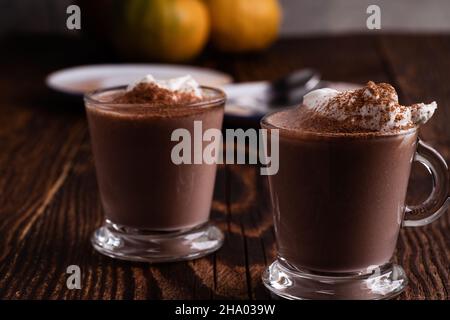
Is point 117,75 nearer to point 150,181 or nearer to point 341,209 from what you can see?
point 150,181

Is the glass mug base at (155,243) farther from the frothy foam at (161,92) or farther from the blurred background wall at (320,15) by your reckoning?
the blurred background wall at (320,15)

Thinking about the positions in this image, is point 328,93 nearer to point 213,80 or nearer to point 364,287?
point 364,287

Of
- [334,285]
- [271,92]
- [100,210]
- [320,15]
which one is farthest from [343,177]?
[320,15]

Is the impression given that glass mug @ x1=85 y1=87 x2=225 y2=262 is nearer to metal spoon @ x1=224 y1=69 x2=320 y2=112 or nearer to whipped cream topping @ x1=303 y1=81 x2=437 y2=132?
whipped cream topping @ x1=303 y1=81 x2=437 y2=132

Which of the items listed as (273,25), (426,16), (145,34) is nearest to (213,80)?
(145,34)

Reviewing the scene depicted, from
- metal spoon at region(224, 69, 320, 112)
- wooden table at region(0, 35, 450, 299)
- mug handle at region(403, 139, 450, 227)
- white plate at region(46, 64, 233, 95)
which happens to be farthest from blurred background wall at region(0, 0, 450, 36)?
mug handle at region(403, 139, 450, 227)

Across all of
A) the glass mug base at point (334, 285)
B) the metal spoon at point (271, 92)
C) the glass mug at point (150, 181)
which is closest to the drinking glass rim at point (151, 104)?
the glass mug at point (150, 181)
